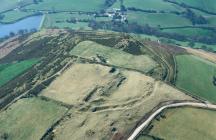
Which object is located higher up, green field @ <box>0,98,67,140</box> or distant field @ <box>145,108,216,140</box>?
distant field @ <box>145,108,216,140</box>

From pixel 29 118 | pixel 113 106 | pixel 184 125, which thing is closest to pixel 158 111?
pixel 184 125

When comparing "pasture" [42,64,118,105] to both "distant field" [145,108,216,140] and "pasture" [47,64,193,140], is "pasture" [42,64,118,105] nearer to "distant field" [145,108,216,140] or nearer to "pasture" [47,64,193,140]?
"pasture" [47,64,193,140]

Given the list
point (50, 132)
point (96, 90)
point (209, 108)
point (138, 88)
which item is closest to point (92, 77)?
point (96, 90)

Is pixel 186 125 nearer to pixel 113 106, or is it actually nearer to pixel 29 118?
pixel 113 106

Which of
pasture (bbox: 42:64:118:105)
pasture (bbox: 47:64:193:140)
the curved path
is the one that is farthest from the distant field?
pasture (bbox: 42:64:118:105)

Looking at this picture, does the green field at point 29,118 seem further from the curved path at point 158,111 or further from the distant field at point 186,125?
the distant field at point 186,125

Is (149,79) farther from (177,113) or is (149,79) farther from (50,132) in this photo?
(50,132)
